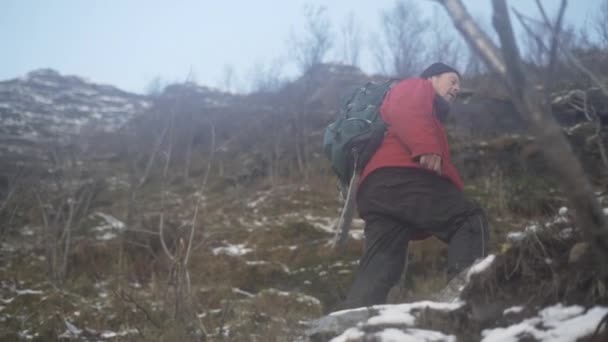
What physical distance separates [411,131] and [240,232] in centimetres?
736

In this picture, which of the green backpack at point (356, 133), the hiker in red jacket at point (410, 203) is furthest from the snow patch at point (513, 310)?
the green backpack at point (356, 133)

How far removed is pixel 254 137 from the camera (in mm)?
18047

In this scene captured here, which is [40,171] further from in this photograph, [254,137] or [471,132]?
[471,132]

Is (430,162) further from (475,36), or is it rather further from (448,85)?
(475,36)

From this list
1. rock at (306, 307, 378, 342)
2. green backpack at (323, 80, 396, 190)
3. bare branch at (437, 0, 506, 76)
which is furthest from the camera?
green backpack at (323, 80, 396, 190)

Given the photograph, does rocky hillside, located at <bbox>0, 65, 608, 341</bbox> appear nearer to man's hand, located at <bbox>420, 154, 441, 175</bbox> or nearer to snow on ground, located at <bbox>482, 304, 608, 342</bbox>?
snow on ground, located at <bbox>482, 304, 608, 342</bbox>

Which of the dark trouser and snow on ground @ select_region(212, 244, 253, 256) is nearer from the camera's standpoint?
the dark trouser

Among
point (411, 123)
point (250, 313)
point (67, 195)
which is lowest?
point (250, 313)

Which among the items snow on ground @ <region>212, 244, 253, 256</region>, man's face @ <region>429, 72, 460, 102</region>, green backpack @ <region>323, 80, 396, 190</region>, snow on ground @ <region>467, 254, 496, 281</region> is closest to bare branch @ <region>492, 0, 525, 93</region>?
snow on ground @ <region>467, 254, 496, 281</region>

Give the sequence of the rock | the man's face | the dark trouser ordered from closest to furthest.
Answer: the rock
the dark trouser
the man's face

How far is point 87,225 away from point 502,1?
9.98 metres

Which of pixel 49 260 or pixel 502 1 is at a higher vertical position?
pixel 502 1

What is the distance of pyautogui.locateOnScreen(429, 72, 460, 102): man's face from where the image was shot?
2.71 meters

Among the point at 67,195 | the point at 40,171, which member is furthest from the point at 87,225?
the point at 40,171
